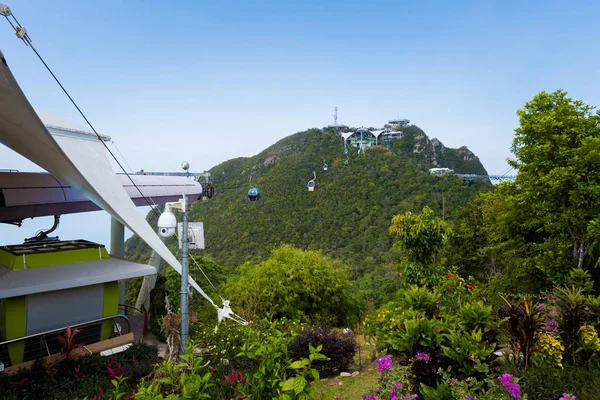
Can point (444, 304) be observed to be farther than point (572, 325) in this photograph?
Yes

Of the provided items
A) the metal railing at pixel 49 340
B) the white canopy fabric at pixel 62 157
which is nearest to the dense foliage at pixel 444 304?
the metal railing at pixel 49 340

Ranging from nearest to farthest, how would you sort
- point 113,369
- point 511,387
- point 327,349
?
point 511,387, point 113,369, point 327,349

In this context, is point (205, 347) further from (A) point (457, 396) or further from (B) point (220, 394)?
(A) point (457, 396)

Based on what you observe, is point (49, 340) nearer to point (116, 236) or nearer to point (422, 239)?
point (116, 236)

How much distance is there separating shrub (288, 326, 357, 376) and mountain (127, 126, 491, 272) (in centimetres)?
1577

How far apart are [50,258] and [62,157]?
1.20 meters

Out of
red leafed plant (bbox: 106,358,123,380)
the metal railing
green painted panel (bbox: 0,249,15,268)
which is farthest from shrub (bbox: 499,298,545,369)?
green painted panel (bbox: 0,249,15,268)

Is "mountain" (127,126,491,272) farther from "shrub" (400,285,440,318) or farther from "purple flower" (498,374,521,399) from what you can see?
"purple flower" (498,374,521,399)

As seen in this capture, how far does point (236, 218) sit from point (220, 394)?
78.9 feet

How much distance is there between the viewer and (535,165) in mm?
8703

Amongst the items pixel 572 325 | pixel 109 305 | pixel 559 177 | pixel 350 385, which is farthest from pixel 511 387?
pixel 559 177

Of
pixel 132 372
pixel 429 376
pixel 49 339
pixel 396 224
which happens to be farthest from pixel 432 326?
pixel 396 224

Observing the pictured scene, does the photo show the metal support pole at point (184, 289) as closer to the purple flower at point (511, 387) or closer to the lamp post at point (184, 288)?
the lamp post at point (184, 288)

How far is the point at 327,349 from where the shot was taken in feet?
16.2
